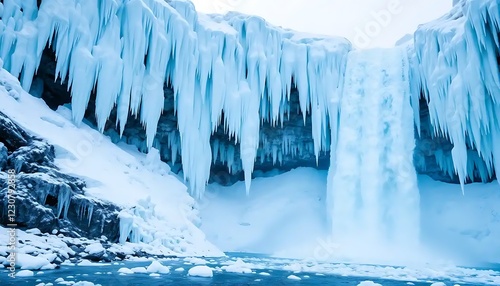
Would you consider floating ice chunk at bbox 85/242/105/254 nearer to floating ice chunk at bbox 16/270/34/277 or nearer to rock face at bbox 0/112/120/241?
rock face at bbox 0/112/120/241

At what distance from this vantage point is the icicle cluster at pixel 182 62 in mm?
13438

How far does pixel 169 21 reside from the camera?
16.1 m

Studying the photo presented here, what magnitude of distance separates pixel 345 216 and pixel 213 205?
6916mm

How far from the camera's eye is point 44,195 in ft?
30.4

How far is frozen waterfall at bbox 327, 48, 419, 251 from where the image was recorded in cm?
1694

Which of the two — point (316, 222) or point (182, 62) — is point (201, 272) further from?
point (316, 222)

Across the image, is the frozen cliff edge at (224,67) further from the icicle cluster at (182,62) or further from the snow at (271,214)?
the snow at (271,214)

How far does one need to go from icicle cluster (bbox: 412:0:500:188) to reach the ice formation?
0.04 m

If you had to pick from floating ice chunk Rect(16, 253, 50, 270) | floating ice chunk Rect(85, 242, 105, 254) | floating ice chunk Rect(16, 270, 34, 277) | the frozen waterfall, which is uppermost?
the frozen waterfall

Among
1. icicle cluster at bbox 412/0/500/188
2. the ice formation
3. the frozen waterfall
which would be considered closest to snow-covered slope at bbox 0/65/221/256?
the ice formation

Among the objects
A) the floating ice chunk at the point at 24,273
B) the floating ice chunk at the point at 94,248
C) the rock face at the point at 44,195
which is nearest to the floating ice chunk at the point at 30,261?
the floating ice chunk at the point at 24,273

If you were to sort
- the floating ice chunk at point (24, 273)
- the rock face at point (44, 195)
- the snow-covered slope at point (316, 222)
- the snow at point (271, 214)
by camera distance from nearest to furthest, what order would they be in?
the floating ice chunk at point (24, 273) → the rock face at point (44, 195) → the snow-covered slope at point (316, 222) → the snow at point (271, 214)

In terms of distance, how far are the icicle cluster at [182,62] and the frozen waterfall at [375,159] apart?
115 centimetres

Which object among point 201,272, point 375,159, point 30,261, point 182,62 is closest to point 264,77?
Answer: point 182,62
